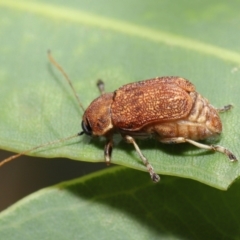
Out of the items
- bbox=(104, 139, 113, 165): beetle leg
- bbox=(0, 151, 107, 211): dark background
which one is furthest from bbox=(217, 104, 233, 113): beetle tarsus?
bbox=(0, 151, 107, 211): dark background

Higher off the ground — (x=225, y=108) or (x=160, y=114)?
(x=225, y=108)

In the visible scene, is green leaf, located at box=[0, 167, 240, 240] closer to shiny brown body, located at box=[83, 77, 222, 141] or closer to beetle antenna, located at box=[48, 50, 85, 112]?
shiny brown body, located at box=[83, 77, 222, 141]

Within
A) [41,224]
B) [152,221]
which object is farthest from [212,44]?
[41,224]

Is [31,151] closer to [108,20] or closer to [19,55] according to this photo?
[19,55]

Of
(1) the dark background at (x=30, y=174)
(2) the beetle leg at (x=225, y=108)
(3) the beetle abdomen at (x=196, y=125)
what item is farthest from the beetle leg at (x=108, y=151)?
(1) the dark background at (x=30, y=174)

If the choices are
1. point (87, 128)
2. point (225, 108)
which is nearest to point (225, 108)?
point (225, 108)

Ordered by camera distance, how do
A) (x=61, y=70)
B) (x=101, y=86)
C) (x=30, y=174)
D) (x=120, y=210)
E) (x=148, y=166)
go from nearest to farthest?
(x=148, y=166) → (x=120, y=210) → (x=101, y=86) → (x=61, y=70) → (x=30, y=174)

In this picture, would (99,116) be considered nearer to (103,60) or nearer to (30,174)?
(103,60)
